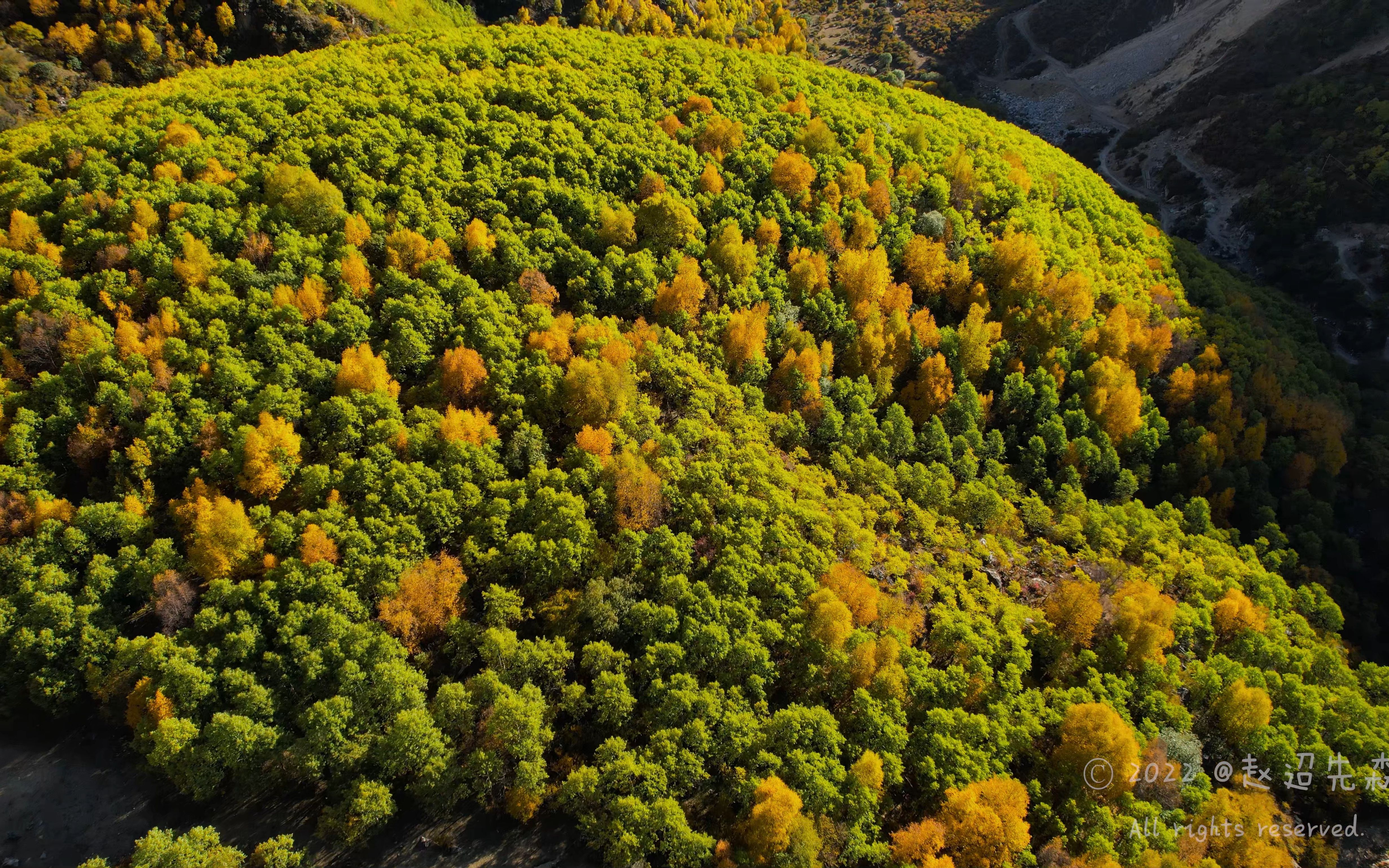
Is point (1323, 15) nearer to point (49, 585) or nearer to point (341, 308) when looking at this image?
point (341, 308)

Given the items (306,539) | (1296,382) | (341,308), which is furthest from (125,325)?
(1296,382)

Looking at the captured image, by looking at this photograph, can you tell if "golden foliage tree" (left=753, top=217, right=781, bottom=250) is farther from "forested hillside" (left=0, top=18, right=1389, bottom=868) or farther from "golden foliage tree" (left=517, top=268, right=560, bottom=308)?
"golden foliage tree" (left=517, top=268, right=560, bottom=308)

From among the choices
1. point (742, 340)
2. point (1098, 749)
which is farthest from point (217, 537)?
point (1098, 749)

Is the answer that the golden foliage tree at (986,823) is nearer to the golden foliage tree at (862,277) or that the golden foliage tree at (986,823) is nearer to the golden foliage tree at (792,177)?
the golden foliage tree at (862,277)

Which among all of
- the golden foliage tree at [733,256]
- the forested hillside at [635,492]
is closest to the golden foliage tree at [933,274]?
the forested hillside at [635,492]

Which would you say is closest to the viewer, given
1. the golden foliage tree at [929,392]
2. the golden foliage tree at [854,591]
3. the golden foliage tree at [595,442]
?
the golden foliage tree at [854,591]

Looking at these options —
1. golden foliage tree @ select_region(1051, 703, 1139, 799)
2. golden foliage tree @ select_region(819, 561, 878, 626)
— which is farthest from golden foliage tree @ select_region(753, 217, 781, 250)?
golden foliage tree @ select_region(1051, 703, 1139, 799)
